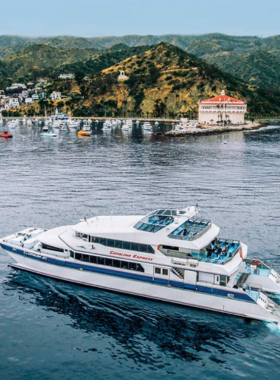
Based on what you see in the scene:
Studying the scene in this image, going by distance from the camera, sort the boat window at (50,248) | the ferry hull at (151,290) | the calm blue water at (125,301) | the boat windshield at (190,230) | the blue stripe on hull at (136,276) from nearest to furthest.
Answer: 1. the calm blue water at (125,301)
2. the ferry hull at (151,290)
3. the blue stripe on hull at (136,276)
4. the boat windshield at (190,230)
5. the boat window at (50,248)

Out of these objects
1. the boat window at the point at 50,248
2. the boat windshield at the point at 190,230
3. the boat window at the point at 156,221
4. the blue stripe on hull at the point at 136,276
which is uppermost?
the boat window at the point at 156,221

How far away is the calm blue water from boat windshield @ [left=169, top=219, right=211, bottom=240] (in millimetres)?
5232

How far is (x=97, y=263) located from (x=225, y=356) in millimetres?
12375

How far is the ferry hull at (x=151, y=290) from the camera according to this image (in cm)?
3039

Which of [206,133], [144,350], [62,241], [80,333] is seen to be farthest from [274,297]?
[206,133]

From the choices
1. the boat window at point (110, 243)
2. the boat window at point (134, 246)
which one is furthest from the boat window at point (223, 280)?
the boat window at point (110, 243)

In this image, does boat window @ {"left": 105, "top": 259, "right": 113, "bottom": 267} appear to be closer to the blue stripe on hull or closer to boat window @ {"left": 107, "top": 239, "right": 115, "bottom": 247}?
the blue stripe on hull

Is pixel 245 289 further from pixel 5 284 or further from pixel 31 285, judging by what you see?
pixel 5 284

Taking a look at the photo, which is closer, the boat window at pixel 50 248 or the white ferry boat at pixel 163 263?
the white ferry boat at pixel 163 263

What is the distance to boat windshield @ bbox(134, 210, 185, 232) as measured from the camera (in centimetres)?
3347

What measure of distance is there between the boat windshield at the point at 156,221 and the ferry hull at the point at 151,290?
412 cm

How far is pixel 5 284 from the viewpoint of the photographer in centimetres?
3531

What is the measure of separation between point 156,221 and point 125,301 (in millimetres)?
6689

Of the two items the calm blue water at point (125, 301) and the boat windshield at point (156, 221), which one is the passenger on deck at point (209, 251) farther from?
the calm blue water at point (125, 301)
